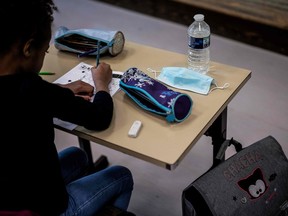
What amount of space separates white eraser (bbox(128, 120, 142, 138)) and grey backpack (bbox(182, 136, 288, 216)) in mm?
251

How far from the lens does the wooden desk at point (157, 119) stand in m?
1.33

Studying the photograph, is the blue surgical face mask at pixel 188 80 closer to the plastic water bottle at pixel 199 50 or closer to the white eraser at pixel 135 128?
the plastic water bottle at pixel 199 50

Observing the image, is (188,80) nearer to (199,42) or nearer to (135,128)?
(199,42)

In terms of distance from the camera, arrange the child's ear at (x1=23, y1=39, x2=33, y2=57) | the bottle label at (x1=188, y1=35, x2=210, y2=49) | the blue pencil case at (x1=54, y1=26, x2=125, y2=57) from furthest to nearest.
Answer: the blue pencil case at (x1=54, y1=26, x2=125, y2=57) < the bottle label at (x1=188, y1=35, x2=210, y2=49) < the child's ear at (x1=23, y1=39, x2=33, y2=57)

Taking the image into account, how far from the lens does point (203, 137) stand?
7.98 feet

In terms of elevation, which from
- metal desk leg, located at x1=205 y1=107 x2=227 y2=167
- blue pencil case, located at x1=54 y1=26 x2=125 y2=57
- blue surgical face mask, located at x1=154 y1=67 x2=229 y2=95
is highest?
blue pencil case, located at x1=54 y1=26 x2=125 y2=57

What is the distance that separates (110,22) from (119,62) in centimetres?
191

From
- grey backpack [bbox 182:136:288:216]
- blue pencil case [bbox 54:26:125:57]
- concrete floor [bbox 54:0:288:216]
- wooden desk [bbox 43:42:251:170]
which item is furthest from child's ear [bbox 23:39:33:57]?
concrete floor [bbox 54:0:288:216]

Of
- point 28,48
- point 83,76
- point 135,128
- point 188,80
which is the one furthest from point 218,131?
point 28,48

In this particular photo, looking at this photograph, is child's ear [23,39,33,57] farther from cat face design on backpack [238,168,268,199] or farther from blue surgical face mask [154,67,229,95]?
cat face design on backpack [238,168,268,199]

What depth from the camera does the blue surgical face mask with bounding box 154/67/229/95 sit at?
1.55m

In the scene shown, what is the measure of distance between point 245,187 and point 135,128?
0.43m

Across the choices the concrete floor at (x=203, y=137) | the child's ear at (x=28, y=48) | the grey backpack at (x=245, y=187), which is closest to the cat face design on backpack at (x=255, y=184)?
the grey backpack at (x=245, y=187)

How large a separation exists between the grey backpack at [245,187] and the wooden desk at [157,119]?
15cm
